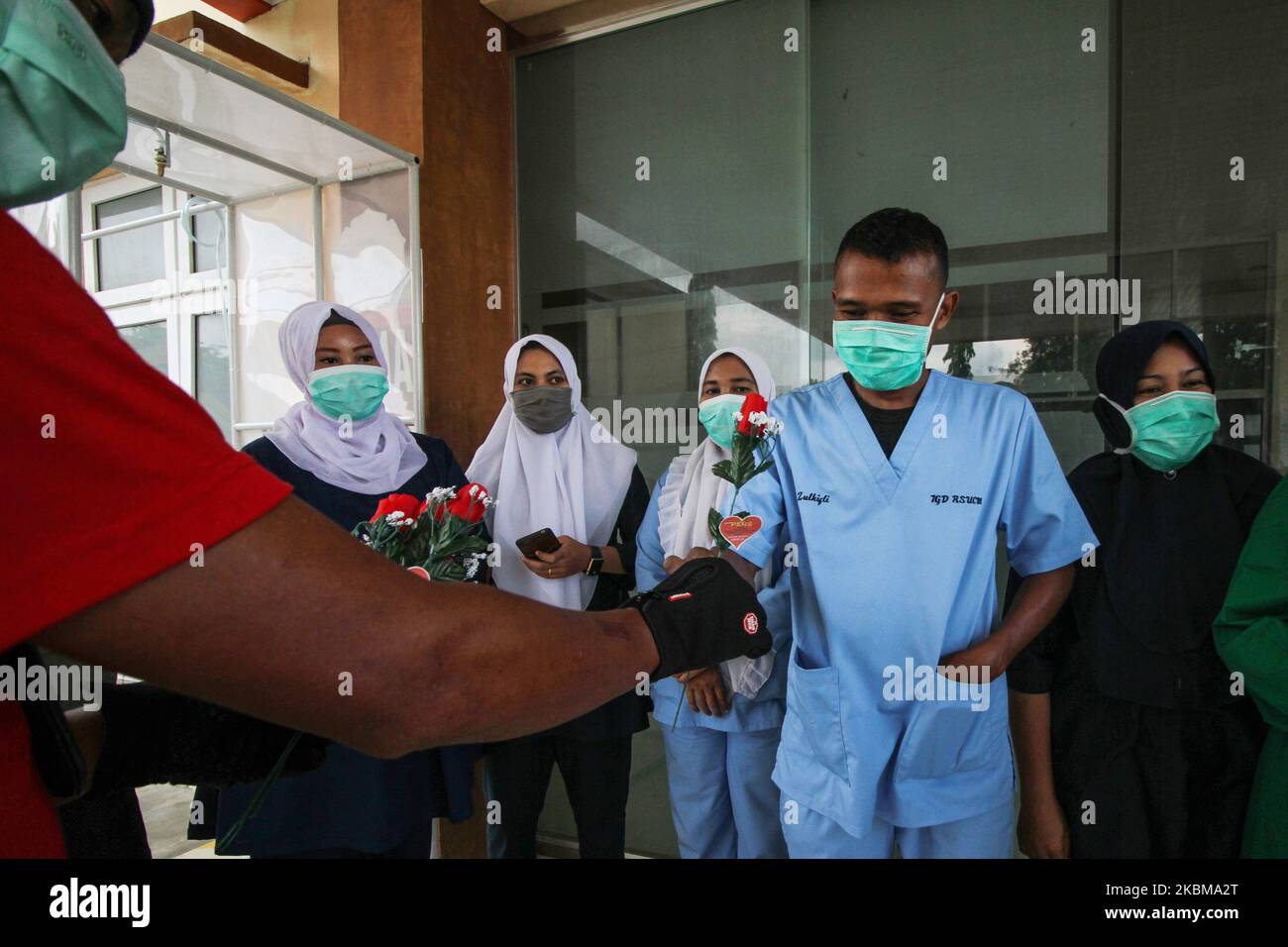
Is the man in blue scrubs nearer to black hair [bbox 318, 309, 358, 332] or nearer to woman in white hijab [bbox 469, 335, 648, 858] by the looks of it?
woman in white hijab [bbox 469, 335, 648, 858]

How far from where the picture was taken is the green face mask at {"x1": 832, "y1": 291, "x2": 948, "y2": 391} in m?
1.75

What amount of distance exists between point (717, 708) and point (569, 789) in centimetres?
75

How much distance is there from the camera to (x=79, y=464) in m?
0.56

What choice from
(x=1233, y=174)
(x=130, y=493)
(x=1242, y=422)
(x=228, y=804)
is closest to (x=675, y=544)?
(x=228, y=804)

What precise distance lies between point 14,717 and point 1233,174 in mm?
3571

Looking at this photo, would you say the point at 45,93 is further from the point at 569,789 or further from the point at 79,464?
the point at 569,789

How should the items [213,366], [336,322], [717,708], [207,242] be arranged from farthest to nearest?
[213,366] < [207,242] < [336,322] < [717,708]

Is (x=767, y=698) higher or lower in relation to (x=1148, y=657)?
lower

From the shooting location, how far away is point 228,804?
207 centimetres

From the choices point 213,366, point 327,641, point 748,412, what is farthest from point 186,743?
point 213,366

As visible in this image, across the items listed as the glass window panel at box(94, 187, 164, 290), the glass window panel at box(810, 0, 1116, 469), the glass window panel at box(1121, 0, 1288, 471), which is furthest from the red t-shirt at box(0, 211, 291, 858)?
the glass window panel at box(94, 187, 164, 290)

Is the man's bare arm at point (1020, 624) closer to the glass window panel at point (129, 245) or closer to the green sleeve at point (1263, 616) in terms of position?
the green sleeve at point (1263, 616)

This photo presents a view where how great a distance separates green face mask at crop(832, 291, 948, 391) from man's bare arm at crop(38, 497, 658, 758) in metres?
1.26

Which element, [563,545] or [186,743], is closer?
[186,743]
